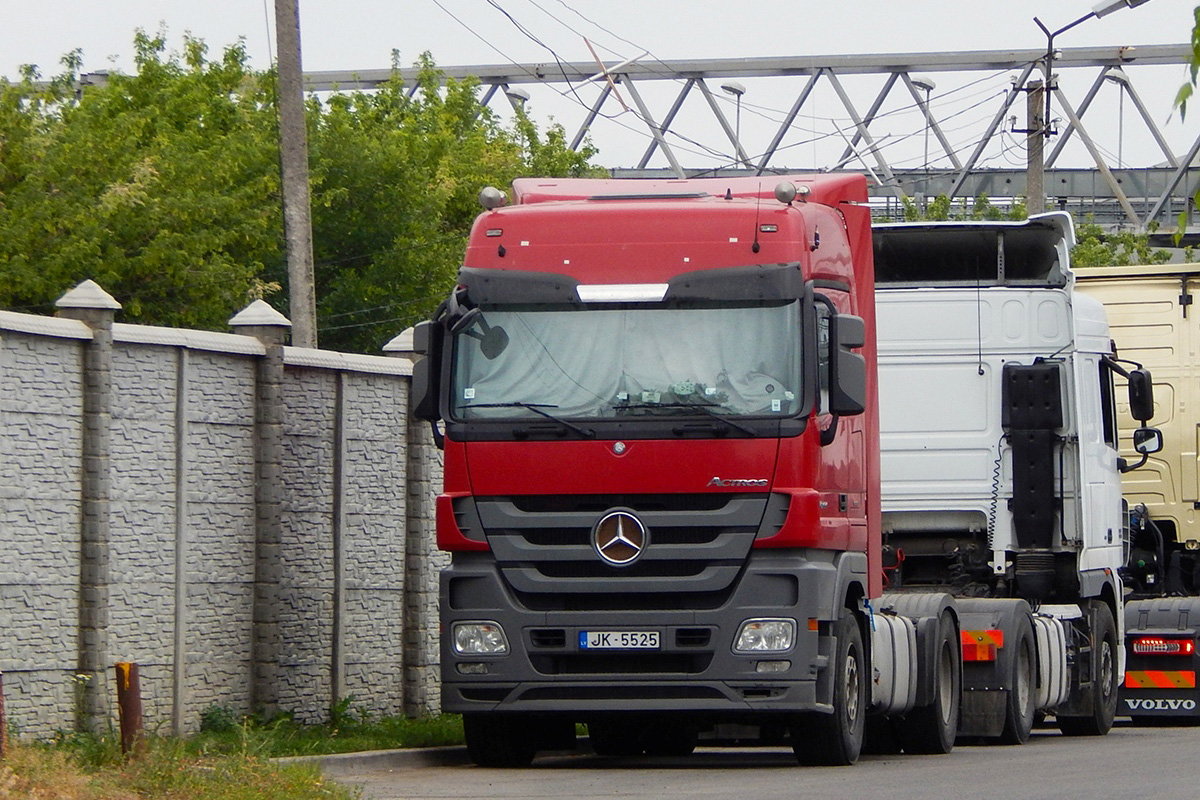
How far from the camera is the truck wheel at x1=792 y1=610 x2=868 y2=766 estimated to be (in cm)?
1368

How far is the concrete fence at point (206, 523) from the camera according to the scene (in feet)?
42.0

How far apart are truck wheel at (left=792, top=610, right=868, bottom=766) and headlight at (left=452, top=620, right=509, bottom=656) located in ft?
6.44

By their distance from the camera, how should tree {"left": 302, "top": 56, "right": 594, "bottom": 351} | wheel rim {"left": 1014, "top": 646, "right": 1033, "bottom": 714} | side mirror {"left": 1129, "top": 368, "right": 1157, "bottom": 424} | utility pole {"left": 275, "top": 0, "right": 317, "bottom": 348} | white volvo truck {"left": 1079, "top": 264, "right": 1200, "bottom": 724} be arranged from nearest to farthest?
wheel rim {"left": 1014, "top": 646, "right": 1033, "bottom": 714}, side mirror {"left": 1129, "top": 368, "right": 1157, "bottom": 424}, utility pole {"left": 275, "top": 0, "right": 317, "bottom": 348}, white volvo truck {"left": 1079, "top": 264, "right": 1200, "bottom": 724}, tree {"left": 302, "top": 56, "right": 594, "bottom": 351}

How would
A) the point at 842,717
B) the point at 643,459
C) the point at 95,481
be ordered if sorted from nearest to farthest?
the point at 643,459 → the point at 95,481 → the point at 842,717

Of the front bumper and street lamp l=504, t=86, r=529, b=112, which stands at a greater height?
street lamp l=504, t=86, r=529, b=112

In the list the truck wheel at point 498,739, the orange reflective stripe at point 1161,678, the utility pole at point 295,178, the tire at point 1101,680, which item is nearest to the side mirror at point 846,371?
the truck wheel at point 498,739

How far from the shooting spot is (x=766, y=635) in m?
13.1

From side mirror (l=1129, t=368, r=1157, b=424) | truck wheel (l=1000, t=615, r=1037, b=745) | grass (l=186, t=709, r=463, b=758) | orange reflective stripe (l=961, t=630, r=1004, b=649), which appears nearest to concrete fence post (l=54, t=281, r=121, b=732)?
grass (l=186, t=709, r=463, b=758)

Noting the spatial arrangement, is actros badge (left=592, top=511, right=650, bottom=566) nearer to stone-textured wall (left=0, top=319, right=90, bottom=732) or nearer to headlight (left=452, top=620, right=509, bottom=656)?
headlight (left=452, top=620, right=509, bottom=656)

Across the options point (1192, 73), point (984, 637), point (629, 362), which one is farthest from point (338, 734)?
point (1192, 73)

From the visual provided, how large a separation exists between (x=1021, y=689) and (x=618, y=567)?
534cm

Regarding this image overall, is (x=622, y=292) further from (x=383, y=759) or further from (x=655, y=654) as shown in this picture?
(x=383, y=759)

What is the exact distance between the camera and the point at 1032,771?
45.7 ft

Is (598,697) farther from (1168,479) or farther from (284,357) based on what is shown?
(1168,479)
